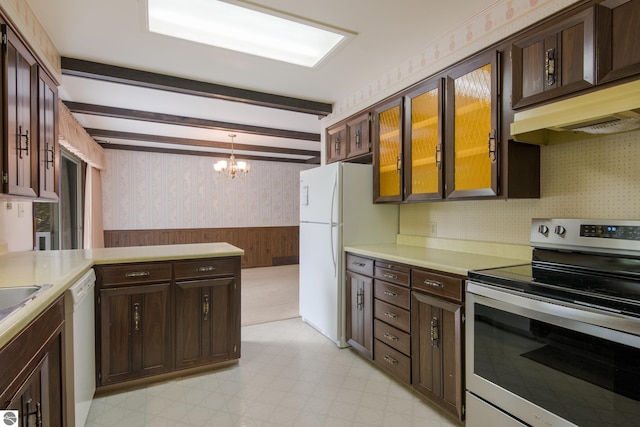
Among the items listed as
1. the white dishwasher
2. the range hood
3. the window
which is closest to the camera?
the range hood

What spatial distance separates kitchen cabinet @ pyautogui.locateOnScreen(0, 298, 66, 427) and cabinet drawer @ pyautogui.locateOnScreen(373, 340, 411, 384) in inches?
73.5

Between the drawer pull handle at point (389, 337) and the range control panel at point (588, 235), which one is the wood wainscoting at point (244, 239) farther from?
the range control panel at point (588, 235)

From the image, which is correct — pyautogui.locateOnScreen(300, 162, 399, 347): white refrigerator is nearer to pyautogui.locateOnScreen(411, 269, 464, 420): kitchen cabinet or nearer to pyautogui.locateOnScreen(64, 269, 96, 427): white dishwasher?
pyautogui.locateOnScreen(411, 269, 464, 420): kitchen cabinet

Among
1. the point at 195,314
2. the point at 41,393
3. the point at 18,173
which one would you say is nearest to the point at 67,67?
the point at 18,173

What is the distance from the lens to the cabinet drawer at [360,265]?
2.60 metres

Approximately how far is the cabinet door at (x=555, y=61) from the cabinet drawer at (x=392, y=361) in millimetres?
1695

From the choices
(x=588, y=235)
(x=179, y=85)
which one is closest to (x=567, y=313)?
(x=588, y=235)

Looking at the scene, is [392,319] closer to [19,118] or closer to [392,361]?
[392,361]

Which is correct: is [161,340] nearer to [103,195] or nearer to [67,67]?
[67,67]

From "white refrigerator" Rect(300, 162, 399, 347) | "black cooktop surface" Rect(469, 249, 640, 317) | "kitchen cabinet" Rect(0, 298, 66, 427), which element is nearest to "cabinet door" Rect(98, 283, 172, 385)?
"kitchen cabinet" Rect(0, 298, 66, 427)

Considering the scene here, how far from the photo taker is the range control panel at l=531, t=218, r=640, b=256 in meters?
1.45

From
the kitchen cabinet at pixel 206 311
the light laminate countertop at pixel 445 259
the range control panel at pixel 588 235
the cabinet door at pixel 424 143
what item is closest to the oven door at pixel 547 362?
the light laminate countertop at pixel 445 259

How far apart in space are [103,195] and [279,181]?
10.7ft

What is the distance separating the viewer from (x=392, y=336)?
7.67ft
